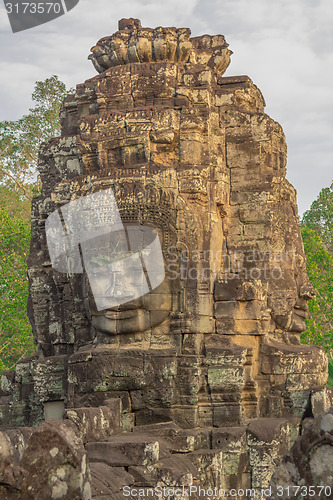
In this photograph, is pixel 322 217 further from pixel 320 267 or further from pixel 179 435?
pixel 179 435

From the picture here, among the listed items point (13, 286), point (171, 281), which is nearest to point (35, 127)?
point (13, 286)

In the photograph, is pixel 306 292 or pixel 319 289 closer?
pixel 306 292

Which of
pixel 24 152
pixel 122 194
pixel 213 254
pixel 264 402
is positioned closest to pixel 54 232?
pixel 122 194
